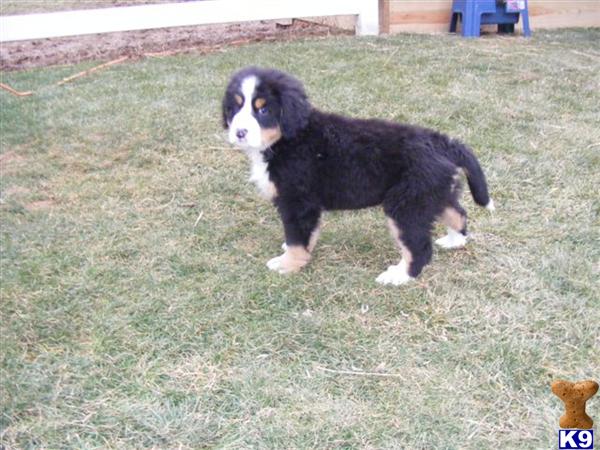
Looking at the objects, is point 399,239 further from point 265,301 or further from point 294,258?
point 265,301

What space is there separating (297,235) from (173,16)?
5.96 meters

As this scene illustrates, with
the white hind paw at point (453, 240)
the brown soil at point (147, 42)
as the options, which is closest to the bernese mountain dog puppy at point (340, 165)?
the white hind paw at point (453, 240)

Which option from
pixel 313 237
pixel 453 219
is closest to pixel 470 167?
pixel 453 219

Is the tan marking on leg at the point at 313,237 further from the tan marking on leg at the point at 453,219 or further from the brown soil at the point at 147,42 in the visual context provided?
the brown soil at the point at 147,42

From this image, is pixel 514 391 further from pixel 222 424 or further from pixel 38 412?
pixel 38 412

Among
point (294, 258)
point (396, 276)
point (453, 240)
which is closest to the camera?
point (396, 276)

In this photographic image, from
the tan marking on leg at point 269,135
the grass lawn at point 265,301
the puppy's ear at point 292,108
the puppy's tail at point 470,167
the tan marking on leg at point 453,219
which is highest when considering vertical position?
the puppy's ear at point 292,108

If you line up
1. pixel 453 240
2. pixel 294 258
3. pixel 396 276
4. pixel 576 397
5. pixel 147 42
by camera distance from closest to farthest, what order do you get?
pixel 576 397
pixel 396 276
pixel 294 258
pixel 453 240
pixel 147 42

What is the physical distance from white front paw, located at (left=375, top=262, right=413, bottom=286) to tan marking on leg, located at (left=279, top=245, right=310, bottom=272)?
42cm

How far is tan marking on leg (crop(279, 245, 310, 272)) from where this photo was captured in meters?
3.16

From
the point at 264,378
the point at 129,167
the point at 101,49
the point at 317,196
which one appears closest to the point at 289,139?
the point at 317,196

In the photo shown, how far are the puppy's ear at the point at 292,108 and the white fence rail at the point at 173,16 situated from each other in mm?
5730

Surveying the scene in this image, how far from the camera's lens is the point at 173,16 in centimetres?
804

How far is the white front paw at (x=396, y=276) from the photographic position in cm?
304
